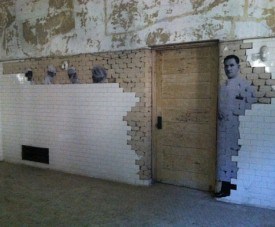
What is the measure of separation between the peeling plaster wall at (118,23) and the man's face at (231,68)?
0.28 m

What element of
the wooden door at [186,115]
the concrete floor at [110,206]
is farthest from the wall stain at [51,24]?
the concrete floor at [110,206]

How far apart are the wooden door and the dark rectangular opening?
2.11m

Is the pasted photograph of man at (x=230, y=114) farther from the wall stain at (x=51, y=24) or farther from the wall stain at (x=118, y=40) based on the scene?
the wall stain at (x=51, y=24)

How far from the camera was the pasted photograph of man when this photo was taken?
348 cm

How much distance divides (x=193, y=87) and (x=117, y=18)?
58.2 inches

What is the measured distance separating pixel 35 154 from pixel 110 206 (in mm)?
2434

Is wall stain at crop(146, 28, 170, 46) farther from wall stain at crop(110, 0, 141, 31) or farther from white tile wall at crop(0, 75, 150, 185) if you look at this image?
white tile wall at crop(0, 75, 150, 185)

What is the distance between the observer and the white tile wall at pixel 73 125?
4.43 meters

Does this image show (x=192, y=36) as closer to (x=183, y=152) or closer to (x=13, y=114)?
(x=183, y=152)

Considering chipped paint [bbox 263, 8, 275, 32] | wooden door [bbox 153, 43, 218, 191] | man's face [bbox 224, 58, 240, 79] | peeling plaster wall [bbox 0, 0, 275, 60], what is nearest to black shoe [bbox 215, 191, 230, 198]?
wooden door [bbox 153, 43, 218, 191]

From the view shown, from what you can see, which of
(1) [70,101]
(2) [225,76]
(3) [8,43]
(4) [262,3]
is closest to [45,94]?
(1) [70,101]

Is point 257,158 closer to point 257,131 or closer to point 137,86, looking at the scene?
point 257,131

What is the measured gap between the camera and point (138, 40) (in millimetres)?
4156

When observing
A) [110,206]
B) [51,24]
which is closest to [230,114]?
[110,206]
